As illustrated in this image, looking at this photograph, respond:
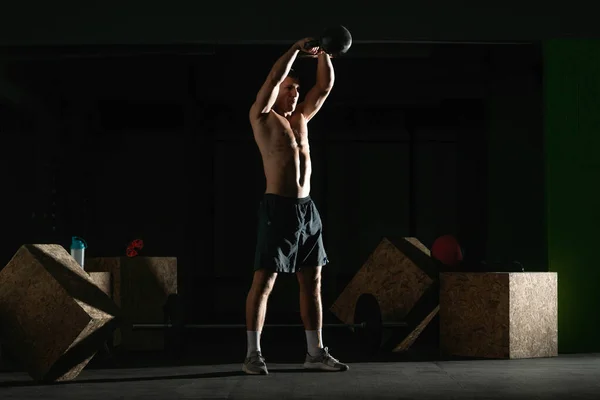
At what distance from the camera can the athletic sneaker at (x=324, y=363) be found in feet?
16.1

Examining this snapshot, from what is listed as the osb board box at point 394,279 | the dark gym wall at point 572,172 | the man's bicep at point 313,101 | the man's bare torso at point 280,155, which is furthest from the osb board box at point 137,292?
the dark gym wall at point 572,172

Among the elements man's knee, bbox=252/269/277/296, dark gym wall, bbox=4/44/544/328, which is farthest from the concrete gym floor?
dark gym wall, bbox=4/44/544/328

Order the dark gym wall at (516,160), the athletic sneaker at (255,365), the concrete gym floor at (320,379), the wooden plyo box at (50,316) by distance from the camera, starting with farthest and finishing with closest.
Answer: the dark gym wall at (516,160) < the athletic sneaker at (255,365) < the wooden plyo box at (50,316) < the concrete gym floor at (320,379)

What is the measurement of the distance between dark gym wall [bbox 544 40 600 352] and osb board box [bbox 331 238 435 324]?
34.2 inches

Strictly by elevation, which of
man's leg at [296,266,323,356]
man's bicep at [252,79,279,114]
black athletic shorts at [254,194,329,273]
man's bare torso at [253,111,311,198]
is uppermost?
man's bicep at [252,79,279,114]

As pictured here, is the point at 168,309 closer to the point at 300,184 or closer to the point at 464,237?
the point at 300,184

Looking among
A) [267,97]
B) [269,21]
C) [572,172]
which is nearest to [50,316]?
[267,97]

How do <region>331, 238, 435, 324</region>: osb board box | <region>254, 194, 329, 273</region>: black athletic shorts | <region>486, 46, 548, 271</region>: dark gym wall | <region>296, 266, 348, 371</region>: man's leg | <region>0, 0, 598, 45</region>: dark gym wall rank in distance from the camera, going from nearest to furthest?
1. <region>254, 194, 329, 273</region>: black athletic shorts
2. <region>296, 266, 348, 371</region>: man's leg
3. <region>0, 0, 598, 45</region>: dark gym wall
4. <region>331, 238, 435, 324</region>: osb board box
5. <region>486, 46, 548, 271</region>: dark gym wall

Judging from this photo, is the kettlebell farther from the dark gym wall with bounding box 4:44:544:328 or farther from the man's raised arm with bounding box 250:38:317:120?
the dark gym wall with bounding box 4:44:544:328

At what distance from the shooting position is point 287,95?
5.05 m

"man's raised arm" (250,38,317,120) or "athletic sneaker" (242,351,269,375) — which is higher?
"man's raised arm" (250,38,317,120)

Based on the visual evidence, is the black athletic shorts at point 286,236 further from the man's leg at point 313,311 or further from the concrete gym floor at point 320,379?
the concrete gym floor at point 320,379

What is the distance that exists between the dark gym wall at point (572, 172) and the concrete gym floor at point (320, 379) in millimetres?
432

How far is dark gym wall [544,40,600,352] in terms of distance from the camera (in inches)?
232
